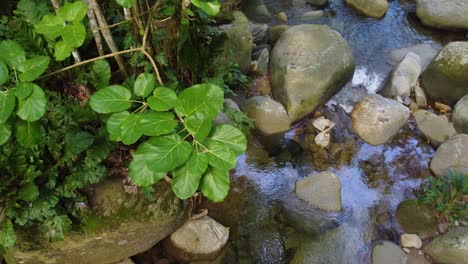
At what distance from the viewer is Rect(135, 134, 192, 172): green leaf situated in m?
1.38

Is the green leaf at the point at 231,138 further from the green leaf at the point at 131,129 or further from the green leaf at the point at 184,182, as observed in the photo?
the green leaf at the point at 131,129

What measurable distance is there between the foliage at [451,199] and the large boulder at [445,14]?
315 cm

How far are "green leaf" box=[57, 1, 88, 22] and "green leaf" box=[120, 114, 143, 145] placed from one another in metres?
0.50

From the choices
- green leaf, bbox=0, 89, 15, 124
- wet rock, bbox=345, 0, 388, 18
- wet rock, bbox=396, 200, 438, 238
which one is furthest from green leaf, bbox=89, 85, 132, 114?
wet rock, bbox=345, 0, 388, 18

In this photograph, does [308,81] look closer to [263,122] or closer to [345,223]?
[263,122]

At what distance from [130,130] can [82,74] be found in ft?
2.76

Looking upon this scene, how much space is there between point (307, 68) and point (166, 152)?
302 centimetres

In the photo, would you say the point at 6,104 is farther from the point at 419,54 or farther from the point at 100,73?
the point at 419,54

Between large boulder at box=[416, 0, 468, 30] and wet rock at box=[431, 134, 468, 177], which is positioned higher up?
large boulder at box=[416, 0, 468, 30]

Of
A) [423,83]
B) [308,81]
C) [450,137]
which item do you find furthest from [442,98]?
[308,81]

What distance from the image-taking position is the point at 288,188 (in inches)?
→ 138

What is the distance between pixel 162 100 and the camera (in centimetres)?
151

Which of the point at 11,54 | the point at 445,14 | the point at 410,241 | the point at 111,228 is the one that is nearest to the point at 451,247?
the point at 410,241

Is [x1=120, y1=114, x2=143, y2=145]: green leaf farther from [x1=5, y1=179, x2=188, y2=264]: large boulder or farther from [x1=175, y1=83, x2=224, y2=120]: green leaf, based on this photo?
[x1=5, y1=179, x2=188, y2=264]: large boulder
